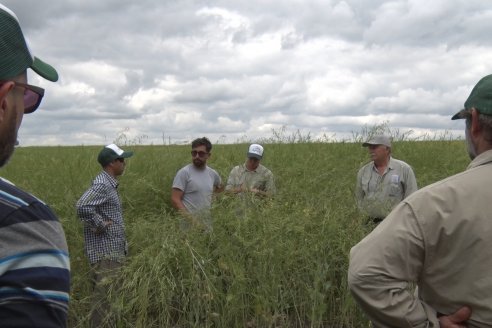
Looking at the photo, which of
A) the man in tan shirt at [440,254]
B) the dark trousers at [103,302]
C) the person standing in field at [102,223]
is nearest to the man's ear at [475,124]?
the man in tan shirt at [440,254]

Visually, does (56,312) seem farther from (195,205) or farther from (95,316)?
(195,205)

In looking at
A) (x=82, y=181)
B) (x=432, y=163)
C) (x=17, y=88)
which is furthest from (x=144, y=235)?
(x=432, y=163)

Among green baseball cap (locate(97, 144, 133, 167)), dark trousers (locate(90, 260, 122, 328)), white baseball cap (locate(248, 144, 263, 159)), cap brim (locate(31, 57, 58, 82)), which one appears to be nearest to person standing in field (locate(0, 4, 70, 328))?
cap brim (locate(31, 57, 58, 82))

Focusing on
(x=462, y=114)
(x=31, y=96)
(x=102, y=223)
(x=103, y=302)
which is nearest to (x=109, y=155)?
(x=102, y=223)

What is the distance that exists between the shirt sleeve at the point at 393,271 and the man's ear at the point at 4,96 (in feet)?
3.55

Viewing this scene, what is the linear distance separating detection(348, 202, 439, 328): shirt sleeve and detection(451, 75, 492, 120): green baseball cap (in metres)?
0.37

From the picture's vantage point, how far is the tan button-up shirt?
1549 mm

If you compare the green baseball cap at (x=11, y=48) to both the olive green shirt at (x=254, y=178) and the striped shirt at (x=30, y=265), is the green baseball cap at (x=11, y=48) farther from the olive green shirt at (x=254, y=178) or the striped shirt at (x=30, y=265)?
the olive green shirt at (x=254, y=178)

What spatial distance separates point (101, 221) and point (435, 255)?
3.38 metres

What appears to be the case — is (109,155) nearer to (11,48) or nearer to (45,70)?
(45,70)

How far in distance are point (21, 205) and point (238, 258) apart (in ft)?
9.65

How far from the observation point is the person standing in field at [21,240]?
0.84 metres

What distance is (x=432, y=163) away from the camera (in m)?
9.80

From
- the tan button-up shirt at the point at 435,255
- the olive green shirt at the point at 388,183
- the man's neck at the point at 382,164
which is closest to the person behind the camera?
the tan button-up shirt at the point at 435,255
